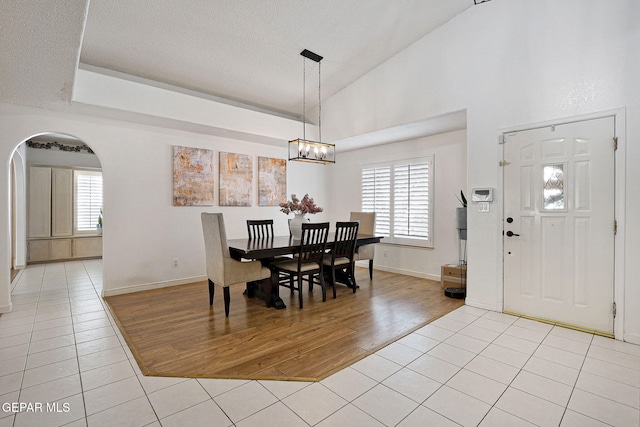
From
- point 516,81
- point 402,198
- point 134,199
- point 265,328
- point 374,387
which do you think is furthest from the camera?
point 402,198

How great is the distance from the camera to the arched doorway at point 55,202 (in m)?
6.12

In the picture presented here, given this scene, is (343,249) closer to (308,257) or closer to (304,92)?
(308,257)

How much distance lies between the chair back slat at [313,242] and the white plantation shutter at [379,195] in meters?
2.26

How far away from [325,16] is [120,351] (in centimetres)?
416

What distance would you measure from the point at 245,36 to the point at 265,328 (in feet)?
11.6

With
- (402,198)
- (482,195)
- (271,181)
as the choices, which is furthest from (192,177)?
(482,195)

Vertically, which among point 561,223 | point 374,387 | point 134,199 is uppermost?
point 134,199

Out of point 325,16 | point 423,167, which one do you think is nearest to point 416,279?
point 423,167

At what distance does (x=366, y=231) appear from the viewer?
5.43 meters

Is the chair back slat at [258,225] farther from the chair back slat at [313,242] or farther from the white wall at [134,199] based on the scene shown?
the chair back slat at [313,242]

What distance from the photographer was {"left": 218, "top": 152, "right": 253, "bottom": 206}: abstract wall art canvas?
5312 mm

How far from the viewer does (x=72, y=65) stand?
270cm

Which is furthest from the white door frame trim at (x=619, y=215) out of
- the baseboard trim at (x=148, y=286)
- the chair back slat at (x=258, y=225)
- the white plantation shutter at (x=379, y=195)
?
the baseboard trim at (x=148, y=286)

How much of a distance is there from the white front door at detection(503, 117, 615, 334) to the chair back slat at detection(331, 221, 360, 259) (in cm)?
187
